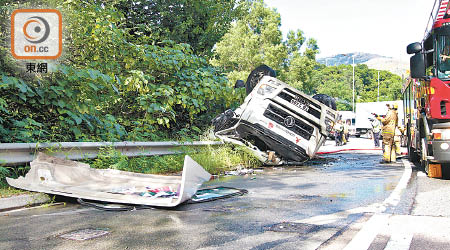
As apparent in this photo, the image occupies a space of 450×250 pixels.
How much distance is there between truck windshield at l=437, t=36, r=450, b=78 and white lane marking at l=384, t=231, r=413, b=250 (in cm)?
534

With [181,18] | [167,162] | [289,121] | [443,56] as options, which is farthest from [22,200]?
[181,18]

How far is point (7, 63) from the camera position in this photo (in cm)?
722

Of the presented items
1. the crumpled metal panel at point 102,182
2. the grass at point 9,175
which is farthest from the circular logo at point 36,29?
the crumpled metal panel at point 102,182

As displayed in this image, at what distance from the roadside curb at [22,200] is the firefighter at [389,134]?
9810 millimetres

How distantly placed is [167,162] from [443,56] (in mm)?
6099

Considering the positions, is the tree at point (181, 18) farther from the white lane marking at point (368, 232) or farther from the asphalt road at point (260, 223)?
the white lane marking at point (368, 232)

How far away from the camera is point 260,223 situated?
4438mm

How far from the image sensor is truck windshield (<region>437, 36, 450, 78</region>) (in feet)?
26.9

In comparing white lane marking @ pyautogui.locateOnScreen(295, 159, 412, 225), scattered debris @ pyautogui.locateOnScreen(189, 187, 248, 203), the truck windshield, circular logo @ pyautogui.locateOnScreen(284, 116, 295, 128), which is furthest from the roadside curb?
the truck windshield

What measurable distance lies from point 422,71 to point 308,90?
1453 inches

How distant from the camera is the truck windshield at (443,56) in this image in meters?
8.19

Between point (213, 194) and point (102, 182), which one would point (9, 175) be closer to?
point (102, 182)

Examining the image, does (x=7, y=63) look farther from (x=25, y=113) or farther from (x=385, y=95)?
(x=385, y=95)

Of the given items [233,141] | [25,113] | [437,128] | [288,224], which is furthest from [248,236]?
[233,141]
